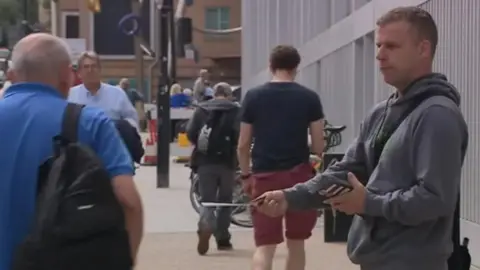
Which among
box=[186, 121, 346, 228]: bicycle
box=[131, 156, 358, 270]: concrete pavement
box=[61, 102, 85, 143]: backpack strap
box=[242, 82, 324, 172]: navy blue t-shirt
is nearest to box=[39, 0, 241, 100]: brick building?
box=[131, 156, 358, 270]: concrete pavement

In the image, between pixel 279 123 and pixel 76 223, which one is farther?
pixel 279 123

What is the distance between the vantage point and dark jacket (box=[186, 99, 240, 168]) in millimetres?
11695

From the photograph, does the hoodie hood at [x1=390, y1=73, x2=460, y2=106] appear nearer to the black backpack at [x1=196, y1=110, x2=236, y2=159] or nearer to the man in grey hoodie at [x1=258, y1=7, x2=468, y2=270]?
the man in grey hoodie at [x1=258, y1=7, x2=468, y2=270]

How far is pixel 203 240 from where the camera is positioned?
11828 millimetres

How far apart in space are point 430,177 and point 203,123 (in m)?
7.85

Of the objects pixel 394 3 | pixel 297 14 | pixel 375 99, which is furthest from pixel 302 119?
pixel 297 14

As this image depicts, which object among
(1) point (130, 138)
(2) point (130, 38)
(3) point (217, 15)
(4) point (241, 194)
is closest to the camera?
(1) point (130, 138)

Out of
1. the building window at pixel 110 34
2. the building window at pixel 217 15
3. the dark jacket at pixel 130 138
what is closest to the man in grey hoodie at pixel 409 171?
the dark jacket at pixel 130 138

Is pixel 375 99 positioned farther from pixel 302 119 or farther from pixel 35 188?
pixel 35 188

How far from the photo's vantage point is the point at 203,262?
1137 centimetres

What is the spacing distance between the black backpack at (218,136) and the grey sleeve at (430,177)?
24.6 feet

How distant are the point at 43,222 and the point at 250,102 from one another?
448cm

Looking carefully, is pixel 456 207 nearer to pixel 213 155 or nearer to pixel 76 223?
pixel 76 223

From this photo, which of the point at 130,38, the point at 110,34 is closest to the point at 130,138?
the point at 130,38
